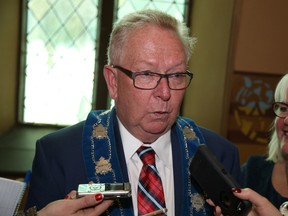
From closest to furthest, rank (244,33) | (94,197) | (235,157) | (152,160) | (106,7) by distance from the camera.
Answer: (94,197), (152,160), (235,157), (244,33), (106,7)

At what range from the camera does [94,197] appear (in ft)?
3.20

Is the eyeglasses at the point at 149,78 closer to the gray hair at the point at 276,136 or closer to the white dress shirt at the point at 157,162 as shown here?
the white dress shirt at the point at 157,162

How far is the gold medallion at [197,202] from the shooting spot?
1.30 m

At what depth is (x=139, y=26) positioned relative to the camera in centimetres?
123

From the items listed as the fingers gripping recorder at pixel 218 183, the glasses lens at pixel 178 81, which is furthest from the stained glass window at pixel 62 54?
the fingers gripping recorder at pixel 218 183

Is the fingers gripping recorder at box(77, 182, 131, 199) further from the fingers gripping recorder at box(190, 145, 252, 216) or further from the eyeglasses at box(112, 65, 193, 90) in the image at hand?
the eyeglasses at box(112, 65, 193, 90)

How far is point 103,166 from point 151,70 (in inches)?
14.9

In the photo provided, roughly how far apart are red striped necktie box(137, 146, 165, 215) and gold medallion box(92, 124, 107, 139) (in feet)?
0.50

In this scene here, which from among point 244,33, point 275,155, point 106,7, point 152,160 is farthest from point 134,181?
point 106,7

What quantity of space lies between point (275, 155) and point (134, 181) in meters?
0.81

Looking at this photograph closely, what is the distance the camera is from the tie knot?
1305mm

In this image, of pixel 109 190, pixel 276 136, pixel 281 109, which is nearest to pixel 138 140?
pixel 109 190

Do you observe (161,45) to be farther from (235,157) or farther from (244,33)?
(244,33)

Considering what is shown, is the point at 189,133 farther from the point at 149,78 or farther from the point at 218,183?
the point at 218,183
